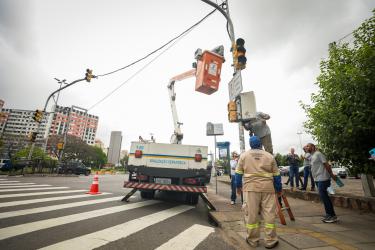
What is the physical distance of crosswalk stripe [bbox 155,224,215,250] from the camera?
2.95 meters

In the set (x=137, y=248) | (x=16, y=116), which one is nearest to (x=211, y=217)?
(x=137, y=248)

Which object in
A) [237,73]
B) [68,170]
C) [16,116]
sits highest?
[16,116]

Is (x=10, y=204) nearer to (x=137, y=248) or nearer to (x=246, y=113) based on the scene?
(x=137, y=248)

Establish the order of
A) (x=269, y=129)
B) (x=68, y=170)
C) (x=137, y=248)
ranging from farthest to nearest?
(x=68, y=170) < (x=269, y=129) < (x=137, y=248)

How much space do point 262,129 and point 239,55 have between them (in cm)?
217

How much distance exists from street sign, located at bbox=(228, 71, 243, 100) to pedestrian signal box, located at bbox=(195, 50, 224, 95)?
0.77m

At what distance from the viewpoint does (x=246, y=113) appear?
476 centimetres

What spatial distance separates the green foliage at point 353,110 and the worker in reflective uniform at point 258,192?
2.76 m

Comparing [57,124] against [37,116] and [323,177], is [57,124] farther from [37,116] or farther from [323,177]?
[323,177]

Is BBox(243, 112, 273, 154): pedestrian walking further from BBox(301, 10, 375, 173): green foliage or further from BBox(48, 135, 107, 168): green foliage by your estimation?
BBox(48, 135, 107, 168): green foliage

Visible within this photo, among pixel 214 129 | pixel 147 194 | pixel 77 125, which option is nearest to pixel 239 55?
pixel 214 129

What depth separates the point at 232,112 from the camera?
5.09m

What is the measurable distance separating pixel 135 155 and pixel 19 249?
363cm

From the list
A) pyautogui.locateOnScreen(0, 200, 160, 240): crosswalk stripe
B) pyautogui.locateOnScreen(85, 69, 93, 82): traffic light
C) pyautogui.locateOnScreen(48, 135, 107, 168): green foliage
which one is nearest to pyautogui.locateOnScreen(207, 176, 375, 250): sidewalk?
pyautogui.locateOnScreen(0, 200, 160, 240): crosswalk stripe
